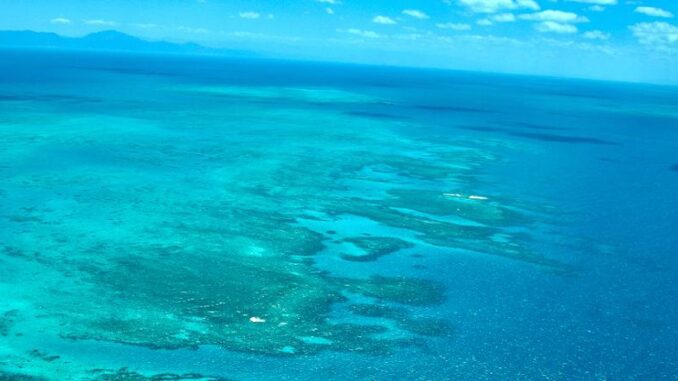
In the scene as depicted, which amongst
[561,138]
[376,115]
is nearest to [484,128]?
[561,138]

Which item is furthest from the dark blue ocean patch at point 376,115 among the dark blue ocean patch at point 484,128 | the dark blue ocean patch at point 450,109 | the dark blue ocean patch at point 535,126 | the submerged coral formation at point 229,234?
the submerged coral formation at point 229,234

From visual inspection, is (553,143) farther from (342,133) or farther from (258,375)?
(258,375)

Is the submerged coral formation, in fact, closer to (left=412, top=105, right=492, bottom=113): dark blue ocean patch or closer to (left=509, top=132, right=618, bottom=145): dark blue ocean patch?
(left=509, top=132, right=618, bottom=145): dark blue ocean patch

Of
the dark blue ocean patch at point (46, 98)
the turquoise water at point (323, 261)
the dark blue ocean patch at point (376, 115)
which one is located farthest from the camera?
the dark blue ocean patch at point (376, 115)

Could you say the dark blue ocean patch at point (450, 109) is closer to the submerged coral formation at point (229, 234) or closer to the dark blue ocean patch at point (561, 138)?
the dark blue ocean patch at point (561, 138)

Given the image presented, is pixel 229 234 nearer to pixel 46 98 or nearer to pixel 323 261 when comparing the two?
pixel 323 261

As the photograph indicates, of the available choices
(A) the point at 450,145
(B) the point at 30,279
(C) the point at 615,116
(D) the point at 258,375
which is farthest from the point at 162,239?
(C) the point at 615,116

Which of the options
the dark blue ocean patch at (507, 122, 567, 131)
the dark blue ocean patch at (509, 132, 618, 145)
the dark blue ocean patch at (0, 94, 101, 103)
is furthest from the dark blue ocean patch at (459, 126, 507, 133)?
the dark blue ocean patch at (0, 94, 101, 103)

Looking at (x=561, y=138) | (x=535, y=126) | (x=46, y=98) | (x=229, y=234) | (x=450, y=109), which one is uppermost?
(x=450, y=109)
